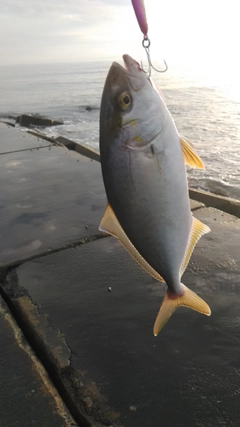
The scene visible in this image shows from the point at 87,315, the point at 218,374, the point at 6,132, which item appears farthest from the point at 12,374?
the point at 6,132

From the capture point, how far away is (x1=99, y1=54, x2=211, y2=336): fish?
1835mm

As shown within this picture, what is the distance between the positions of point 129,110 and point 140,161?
25 centimetres

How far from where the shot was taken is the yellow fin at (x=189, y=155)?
2.00 meters

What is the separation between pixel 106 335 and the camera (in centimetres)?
275

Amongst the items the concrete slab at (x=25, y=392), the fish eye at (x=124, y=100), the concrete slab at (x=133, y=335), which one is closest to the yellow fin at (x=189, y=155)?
the fish eye at (x=124, y=100)

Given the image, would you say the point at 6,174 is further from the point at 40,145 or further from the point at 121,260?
the point at 121,260

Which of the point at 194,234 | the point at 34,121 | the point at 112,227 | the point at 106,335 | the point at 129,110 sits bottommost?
the point at 34,121

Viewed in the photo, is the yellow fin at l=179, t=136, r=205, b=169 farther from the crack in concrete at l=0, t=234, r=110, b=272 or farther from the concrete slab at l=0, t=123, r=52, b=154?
the concrete slab at l=0, t=123, r=52, b=154

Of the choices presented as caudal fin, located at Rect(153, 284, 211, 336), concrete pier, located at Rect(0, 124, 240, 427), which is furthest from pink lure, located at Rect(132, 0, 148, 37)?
concrete pier, located at Rect(0, 124, 240, 427)

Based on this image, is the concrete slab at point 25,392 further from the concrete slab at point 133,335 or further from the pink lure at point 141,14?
the pink lure at point 141,14

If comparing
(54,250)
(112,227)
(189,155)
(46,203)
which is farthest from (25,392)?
(46,203)

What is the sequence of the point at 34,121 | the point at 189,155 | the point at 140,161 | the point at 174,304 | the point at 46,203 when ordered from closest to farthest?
the point at 140,161
the point at 189,155
the point at 174,304
the point at 46,203
the point at 34,121

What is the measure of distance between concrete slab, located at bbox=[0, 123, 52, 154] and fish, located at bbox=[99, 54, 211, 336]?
758 centimetres

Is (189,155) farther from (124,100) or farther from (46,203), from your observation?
(46,203)
